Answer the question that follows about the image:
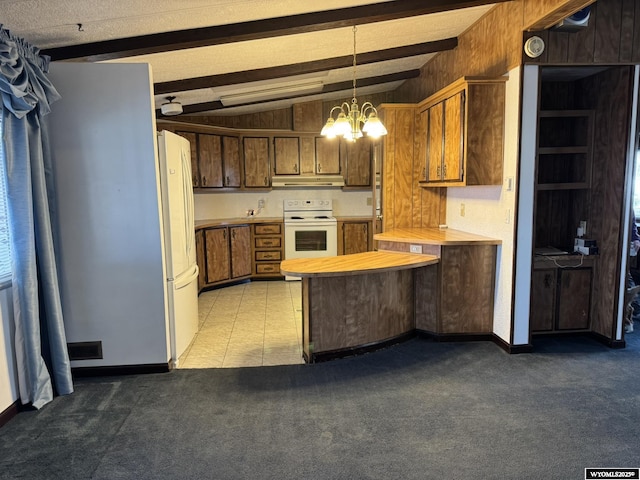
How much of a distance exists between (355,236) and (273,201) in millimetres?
1466

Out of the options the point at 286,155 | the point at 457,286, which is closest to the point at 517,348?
the point at 457,286

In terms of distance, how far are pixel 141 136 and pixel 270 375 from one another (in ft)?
6.61

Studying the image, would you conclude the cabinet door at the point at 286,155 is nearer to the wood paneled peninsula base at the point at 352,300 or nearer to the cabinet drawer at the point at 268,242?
the cabinet drawer at the point at 268,242

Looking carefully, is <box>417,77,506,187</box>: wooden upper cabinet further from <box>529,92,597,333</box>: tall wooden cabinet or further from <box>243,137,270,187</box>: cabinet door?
<box>243,137,270,187</box>: cabinet door

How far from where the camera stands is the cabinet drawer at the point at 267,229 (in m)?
6.36

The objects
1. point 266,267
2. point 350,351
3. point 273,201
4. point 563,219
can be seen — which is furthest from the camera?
point 273,201

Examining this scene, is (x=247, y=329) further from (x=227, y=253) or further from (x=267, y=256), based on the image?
(x=267, y=256)

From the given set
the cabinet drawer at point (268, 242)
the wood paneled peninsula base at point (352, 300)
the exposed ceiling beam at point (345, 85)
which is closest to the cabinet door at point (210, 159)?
the exposed ceiling beam at point (345, 85)

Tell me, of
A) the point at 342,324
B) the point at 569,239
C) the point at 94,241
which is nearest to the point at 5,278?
the point at 94,241

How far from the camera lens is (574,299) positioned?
3758 mm

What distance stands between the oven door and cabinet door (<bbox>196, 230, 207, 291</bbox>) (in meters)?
1.27

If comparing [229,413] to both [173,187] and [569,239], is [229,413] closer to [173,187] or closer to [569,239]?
[173,187]

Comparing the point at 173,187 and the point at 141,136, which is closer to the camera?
the point at 141,136

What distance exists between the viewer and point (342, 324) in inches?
134
